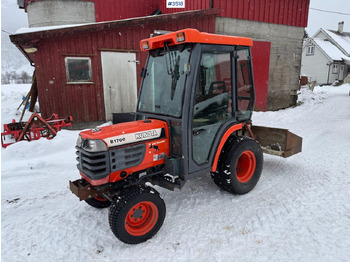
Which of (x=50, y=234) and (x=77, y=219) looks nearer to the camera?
(x=50, y=234)

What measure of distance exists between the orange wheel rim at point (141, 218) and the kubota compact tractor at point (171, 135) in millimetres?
11

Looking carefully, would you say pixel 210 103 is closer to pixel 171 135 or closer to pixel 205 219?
pixel 171 135

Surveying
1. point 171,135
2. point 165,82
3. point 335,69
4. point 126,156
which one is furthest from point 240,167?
point 335,69

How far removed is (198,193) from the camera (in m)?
3.78

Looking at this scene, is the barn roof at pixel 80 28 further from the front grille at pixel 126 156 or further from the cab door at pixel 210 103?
the front grille at pixel 126 156

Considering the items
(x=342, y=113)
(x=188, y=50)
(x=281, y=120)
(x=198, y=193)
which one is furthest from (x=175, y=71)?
(x=342, y=113)

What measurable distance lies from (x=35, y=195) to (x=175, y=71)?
116 inches

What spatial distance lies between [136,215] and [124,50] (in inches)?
272

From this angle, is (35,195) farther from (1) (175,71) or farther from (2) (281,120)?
(2) (281,120)

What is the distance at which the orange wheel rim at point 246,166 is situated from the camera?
3.81 m

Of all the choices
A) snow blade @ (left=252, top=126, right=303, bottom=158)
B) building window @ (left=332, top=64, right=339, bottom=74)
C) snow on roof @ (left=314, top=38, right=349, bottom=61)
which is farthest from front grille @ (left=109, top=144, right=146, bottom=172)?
building window @ (left=332, top=64, right=339, bottom=74)

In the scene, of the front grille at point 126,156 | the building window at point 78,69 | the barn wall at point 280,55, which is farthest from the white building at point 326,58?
the front grille at point 126,156

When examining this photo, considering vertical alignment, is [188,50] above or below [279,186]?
above

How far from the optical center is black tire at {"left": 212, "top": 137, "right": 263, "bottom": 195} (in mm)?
3490
